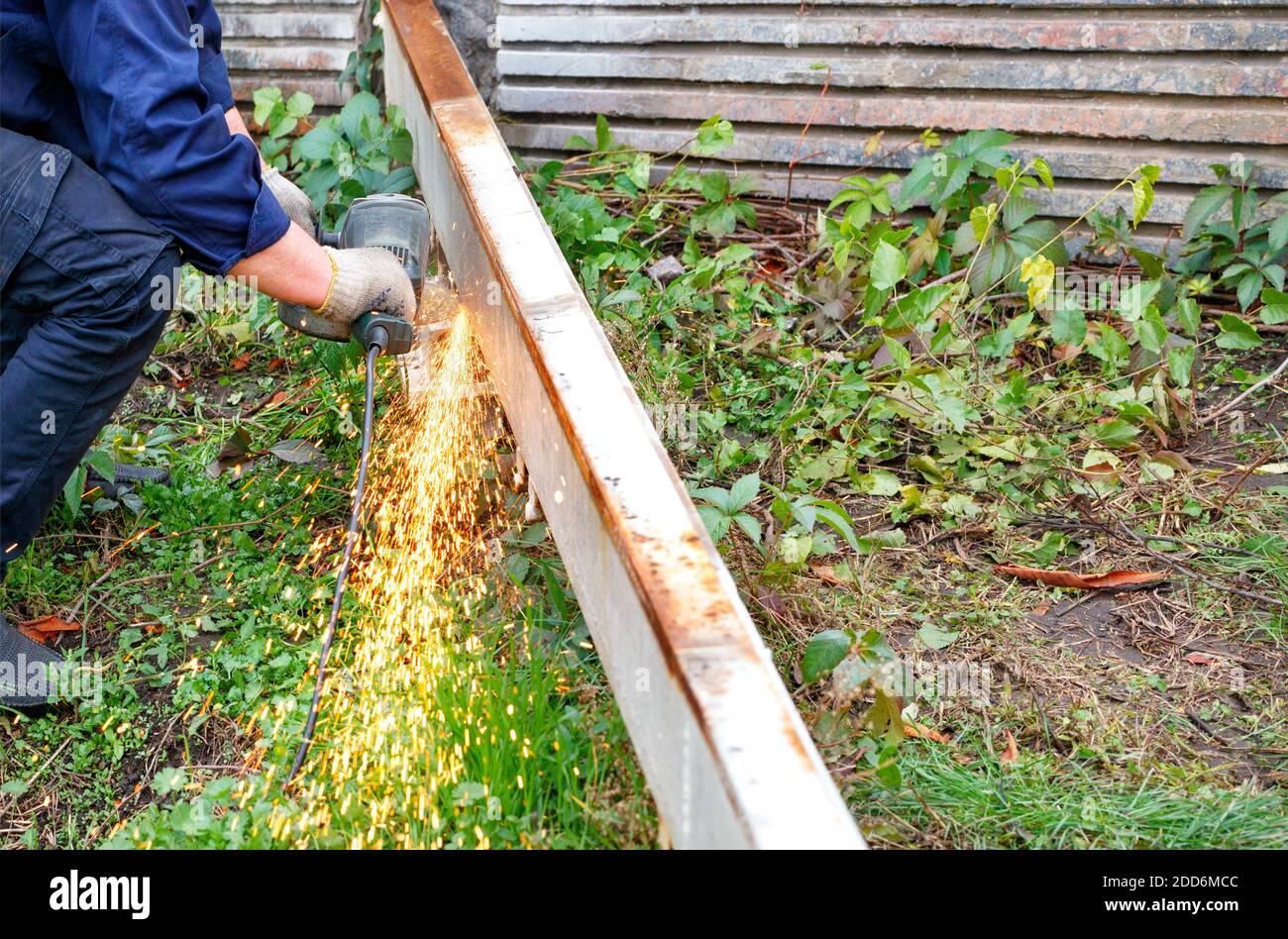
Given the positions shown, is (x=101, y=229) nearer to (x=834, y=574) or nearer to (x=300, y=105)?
(x=834, y=574)

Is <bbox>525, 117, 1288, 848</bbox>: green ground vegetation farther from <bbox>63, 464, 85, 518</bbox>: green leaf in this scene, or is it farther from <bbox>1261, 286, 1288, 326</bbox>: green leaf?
<bbox>63, 464, 85, 518</bbox>: green leaf

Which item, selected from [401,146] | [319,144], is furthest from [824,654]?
[319,144]

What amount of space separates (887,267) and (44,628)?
8.08 feet

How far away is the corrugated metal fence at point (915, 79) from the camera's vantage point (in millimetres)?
3656

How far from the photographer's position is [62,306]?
2.54m

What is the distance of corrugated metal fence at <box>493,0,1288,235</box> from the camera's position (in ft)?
12.0

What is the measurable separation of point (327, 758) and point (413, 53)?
230 cm

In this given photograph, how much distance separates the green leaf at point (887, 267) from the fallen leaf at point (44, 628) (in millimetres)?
2368

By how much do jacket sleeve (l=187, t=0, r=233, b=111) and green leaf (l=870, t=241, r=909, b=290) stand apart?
5.98ft

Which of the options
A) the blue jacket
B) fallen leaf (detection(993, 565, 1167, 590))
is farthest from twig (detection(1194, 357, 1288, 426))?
the blue jacket

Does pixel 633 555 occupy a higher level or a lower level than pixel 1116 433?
higher

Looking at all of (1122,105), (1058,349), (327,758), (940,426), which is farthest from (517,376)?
(1122,105)

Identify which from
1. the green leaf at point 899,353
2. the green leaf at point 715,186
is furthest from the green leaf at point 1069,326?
the green leaf at point 715,186


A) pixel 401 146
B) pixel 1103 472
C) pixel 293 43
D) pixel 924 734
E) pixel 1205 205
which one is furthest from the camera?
pixel 293 43
